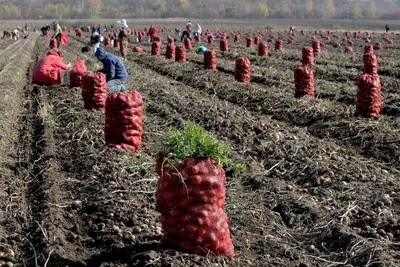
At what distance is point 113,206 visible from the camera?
6.49 metres

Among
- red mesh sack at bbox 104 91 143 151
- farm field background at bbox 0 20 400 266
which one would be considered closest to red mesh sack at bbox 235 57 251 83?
farm field background at bbox 0 20 400 266

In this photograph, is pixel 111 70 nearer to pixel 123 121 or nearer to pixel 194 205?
pixel 123 121

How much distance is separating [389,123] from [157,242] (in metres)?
6.38

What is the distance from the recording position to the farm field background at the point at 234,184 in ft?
18.3

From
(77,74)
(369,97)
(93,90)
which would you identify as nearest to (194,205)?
(369,97)

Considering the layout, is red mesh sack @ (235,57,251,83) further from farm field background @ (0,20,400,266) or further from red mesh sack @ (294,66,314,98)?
red mesh sack @ (294,66,314,98)

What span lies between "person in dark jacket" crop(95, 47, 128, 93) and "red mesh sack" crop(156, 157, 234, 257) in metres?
8.04

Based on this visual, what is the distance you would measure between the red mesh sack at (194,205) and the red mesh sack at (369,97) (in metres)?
6.52

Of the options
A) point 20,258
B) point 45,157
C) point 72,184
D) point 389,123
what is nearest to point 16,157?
point 45,157

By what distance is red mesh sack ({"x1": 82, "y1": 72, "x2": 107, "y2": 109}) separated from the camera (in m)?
11.4

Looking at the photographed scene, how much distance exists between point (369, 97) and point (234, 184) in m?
4.54

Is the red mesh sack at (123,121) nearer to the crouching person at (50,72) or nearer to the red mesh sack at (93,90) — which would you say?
the red mesh sack at (93,90)

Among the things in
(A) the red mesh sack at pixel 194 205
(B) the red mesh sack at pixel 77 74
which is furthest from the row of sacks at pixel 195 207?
(B) the red mesh sack at pixel 77 74

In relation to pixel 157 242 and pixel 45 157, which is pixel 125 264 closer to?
pixel 157 242
